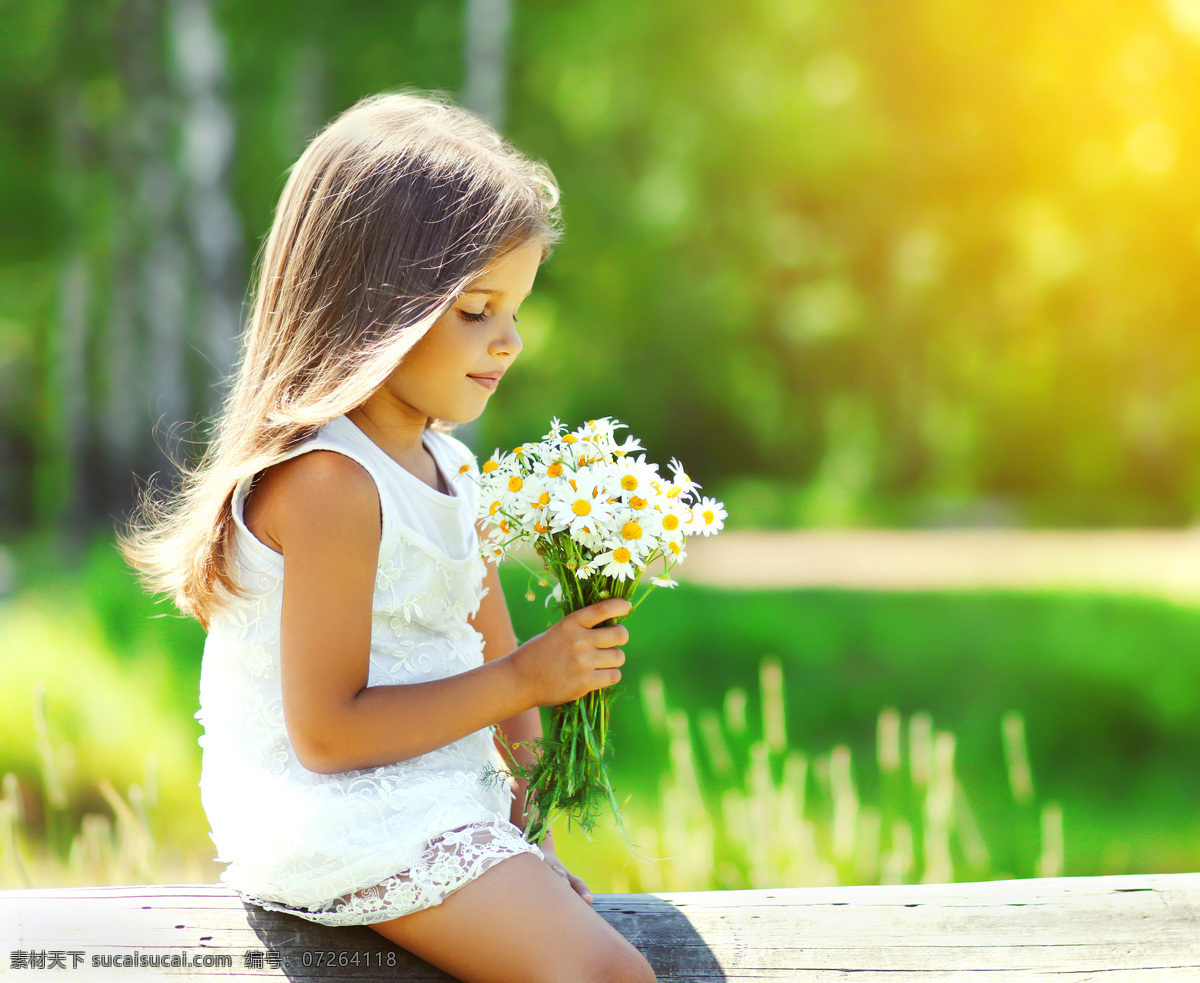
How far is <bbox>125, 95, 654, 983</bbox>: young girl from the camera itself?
5.29ft

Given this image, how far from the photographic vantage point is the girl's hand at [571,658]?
5.46 feet

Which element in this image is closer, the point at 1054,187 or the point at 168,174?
the point at 168,174

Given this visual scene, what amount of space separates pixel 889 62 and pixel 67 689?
12.0 meters

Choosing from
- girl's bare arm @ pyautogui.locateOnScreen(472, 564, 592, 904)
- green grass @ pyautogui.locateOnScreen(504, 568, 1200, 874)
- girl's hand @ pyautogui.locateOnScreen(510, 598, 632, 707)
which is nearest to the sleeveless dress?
girl's bare arm @ pyautogui.locateOnScreen(472, 564, 592, 904)

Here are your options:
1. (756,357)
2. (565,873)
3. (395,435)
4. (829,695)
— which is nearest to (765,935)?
(565,873)

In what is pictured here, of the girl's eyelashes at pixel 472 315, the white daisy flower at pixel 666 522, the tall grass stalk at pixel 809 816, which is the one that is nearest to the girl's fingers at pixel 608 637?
the white daisy flower at pixel 666 522

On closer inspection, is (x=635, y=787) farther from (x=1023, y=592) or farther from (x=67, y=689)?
(x=1023, y=592)

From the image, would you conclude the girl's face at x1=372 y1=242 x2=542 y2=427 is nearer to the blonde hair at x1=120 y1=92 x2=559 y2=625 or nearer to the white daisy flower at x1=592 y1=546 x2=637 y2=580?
the blonde hair at x1=120 y1=92 x2=559 y2=625

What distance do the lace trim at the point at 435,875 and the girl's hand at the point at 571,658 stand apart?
0.21m

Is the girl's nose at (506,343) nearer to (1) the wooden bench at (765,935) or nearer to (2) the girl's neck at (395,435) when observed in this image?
(2) the girl's neck at (395,435)

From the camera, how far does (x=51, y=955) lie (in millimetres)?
1813

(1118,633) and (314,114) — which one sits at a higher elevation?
(314,114)

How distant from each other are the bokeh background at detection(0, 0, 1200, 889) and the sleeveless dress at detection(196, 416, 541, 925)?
1.97ft

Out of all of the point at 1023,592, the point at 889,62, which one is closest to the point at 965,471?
the point at 889,62
